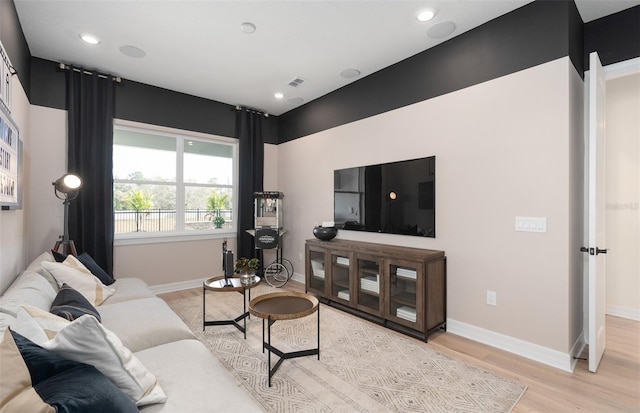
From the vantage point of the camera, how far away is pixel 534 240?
2.57 meters

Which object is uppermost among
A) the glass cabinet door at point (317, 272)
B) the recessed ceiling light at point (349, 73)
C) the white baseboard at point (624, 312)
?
the recessed ceiling light at point (349, 73)

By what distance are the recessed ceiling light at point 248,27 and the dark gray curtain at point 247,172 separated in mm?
2272

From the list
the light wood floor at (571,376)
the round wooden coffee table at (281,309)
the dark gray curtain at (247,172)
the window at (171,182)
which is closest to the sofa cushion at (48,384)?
the round wooden coffee table at (281,309)

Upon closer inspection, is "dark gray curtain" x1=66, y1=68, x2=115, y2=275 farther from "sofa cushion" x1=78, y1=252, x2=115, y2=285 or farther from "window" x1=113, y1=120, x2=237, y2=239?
"sofa cushion" x1=78, y1=252, x2=115, y2=285

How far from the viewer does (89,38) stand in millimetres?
3098

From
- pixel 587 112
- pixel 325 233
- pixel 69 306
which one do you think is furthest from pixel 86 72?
pixel 587 112

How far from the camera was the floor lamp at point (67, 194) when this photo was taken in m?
3.29

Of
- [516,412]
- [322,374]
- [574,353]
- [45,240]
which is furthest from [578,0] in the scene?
[45,240]

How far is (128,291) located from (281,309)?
1704 millimetres

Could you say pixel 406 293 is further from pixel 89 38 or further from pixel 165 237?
pixel 89 38

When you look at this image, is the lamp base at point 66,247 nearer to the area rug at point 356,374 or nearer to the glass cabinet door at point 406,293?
the area rug at point 356,374

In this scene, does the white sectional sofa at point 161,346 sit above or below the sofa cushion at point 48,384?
below

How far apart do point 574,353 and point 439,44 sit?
311 cm

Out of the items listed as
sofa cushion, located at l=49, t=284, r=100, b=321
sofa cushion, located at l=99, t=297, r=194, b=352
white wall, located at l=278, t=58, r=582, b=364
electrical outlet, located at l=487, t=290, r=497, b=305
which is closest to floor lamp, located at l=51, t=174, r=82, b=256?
sofa cushion, located at l=99, t=297, r=194, b=352
